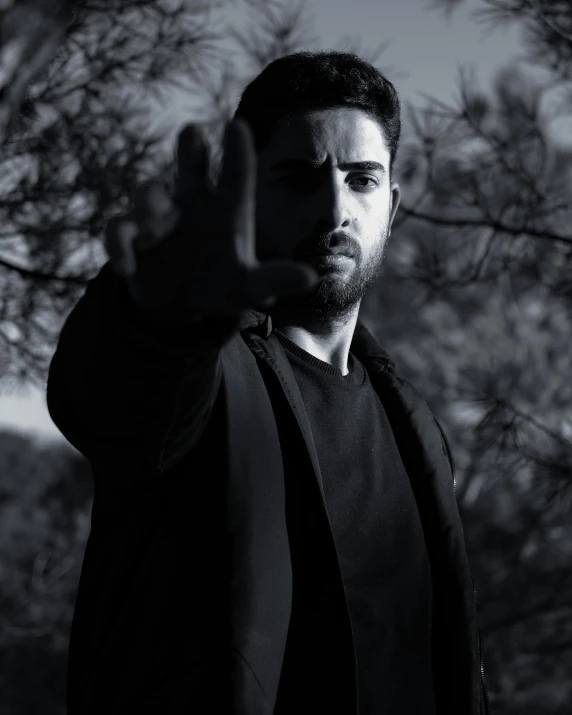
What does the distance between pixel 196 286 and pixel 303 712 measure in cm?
69

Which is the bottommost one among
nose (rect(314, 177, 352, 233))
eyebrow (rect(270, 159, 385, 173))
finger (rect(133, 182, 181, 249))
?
finger (rect(133, 182, 181, 249))

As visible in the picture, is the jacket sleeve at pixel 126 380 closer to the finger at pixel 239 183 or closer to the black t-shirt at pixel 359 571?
the finger at pixel 239 183

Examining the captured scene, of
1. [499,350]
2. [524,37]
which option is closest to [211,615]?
[524,37]

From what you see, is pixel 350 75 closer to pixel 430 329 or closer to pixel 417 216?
pixel 417 216

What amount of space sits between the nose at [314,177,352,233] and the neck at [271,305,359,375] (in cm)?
18

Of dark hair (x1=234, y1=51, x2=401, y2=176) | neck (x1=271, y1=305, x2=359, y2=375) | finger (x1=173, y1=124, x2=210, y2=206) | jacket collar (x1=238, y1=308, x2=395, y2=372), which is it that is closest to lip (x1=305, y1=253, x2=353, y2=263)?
neck (x1=271, y1=305, x2=359, y2=375)

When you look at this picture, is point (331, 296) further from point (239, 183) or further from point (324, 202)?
point (239, 183)

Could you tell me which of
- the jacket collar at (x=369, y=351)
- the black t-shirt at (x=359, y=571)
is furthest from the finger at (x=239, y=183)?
the jacket collar at (x=369, y=351)

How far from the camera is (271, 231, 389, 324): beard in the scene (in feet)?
4.89

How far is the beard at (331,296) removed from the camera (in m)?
1.49

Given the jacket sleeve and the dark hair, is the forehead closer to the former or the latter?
the dark hair

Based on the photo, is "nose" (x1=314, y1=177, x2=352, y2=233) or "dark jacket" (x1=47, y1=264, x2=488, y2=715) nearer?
"dark jacket" (x1=47, y1=264, x2=488, y2=715)

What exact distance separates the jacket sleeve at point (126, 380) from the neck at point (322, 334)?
51 centimetres

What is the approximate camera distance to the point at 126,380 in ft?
3.20
